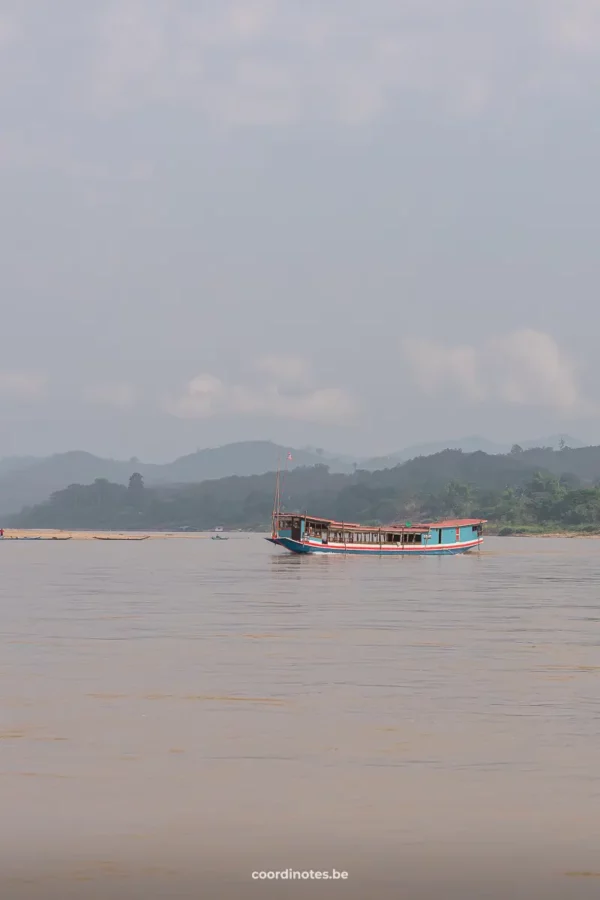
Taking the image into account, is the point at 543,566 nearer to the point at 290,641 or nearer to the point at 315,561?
the point at 315,561

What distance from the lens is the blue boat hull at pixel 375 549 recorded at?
152 m

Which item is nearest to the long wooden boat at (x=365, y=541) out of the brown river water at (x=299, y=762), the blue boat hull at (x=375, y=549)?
the blue boat hull at (x=375, y=549)

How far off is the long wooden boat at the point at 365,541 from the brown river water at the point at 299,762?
336 feet

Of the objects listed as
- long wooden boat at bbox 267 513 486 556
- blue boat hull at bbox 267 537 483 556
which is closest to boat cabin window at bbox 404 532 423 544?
long wooden boat at bbox 267 513 486 556

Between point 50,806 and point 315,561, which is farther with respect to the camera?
point 315,561

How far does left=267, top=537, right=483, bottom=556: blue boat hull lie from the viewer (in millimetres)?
152250

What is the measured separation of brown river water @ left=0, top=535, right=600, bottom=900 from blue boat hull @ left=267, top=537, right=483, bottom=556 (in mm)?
102383

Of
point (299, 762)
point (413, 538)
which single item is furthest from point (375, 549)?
point (299, 762)

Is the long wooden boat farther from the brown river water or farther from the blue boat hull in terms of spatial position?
the brown river water

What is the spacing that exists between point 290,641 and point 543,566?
89.2 metres

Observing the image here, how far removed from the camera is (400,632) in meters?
48.5

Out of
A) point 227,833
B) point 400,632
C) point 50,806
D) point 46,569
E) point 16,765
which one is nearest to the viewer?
point 227,833

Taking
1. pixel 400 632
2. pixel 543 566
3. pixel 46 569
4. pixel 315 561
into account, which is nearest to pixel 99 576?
pixel 46 569

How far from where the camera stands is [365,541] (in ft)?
518
